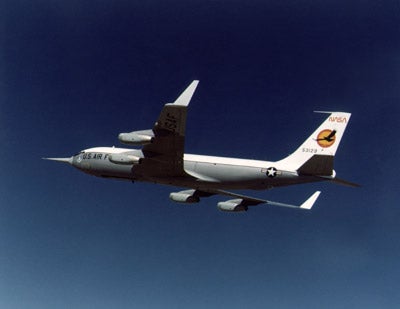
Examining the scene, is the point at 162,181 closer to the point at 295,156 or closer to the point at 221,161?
the point at 221,161

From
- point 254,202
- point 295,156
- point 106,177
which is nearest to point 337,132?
point 295,156

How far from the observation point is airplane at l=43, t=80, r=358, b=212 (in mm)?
58812

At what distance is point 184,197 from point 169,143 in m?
13.2

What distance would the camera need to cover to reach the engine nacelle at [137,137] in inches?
2338

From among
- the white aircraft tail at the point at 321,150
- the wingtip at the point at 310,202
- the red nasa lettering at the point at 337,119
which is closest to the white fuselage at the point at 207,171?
the white aircraft tail at the point at 321,150

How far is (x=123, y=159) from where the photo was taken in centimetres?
6444

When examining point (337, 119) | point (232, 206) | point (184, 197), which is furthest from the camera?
point (232, 206)

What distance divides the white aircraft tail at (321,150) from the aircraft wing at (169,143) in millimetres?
9587

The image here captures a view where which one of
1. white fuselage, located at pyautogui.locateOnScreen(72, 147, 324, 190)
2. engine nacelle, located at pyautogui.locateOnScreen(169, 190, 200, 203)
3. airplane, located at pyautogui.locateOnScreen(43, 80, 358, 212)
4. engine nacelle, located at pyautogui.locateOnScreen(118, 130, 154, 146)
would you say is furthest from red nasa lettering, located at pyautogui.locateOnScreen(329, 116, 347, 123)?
engine nacelle, located at pyautogui.locateOnScreen(169, 190, 200, 203)

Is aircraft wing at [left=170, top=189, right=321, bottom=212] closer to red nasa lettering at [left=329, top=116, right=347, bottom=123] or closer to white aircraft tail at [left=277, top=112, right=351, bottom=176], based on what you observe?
white aircraft tail at [left=277, top=112, right=351, bottom=176]

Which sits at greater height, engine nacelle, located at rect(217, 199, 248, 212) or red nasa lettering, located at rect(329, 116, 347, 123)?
red nasa lettering, located at rect(329, 116, 347, 123)

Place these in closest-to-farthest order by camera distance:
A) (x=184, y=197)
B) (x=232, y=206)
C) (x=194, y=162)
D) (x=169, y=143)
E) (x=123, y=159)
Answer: (x=169, y=143) → (x=123, y=159) → (x=194, y=162) → (x=184, y=197) → (x=232, y=206)

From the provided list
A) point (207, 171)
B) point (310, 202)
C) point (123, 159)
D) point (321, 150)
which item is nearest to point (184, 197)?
point (207, 171)

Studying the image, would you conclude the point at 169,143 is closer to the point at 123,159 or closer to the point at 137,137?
the point at 137,137
